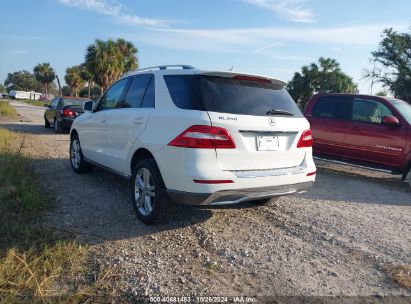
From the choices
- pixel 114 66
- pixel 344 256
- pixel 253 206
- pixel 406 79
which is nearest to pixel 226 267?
pixel 344 256

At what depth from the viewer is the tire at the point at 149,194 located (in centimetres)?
431

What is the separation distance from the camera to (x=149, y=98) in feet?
15.8

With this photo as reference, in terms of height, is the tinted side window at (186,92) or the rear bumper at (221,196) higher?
the tinted side window at (186,92)

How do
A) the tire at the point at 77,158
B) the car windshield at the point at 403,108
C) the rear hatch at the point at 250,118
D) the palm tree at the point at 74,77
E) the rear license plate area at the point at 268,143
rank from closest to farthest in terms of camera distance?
1. the rear hatch at the point at 250,118
2. the rear license plate area at the point at 268,143
3. the tire at the point at 77,158
4. the car windshield at the point at 403,108
5. the palm tree at the point at 74,77

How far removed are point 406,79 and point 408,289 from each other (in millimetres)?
33873

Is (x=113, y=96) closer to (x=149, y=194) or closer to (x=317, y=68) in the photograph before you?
(x=149, y=194)

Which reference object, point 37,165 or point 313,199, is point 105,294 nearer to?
point 313,199

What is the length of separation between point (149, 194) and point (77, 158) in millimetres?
3302

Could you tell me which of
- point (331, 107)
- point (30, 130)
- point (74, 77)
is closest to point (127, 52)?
point (74, 77)

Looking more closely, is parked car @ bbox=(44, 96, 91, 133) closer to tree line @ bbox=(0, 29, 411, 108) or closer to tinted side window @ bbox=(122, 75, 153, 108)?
tinted side window @ bbox=(122, 75, 153, 108)

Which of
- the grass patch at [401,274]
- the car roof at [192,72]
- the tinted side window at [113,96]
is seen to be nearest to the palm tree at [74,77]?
the tinted side window at [113,96]

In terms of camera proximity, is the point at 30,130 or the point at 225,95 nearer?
the point at 225,95

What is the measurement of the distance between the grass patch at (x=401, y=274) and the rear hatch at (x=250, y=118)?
1512 mm

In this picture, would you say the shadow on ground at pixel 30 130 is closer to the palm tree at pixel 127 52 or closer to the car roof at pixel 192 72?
the car roof at pixel 192 72
